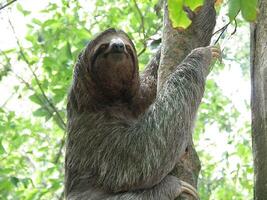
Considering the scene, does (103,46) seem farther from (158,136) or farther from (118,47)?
(158,136)

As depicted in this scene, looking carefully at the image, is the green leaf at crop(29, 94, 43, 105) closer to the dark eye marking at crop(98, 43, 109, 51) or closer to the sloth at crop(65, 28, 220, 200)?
the sloth at crop(65, 28, 220, 200)

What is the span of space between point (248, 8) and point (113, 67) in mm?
2816

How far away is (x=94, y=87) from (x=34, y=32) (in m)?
5.87

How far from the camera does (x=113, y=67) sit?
18.0 ft

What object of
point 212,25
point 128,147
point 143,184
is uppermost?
point 212,25

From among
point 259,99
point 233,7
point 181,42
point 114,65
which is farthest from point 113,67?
point 233,7

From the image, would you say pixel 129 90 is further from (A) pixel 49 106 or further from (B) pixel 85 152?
(A) pixel 49 106

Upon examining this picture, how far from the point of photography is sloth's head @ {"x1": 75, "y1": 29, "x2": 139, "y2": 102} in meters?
5.47

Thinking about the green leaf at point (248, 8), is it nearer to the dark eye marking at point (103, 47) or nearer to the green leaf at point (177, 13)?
the green leaf at point (177, 13)

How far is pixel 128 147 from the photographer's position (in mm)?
5051

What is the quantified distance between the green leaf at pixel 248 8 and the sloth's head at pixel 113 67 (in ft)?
8.81

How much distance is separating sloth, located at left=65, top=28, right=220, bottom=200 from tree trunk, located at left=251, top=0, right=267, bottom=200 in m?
0.61

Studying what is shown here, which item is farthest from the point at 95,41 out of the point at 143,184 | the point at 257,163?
the point at 257,163

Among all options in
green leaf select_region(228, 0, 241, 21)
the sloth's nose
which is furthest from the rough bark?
green leaf select_region(228, 0, 241, 21)
